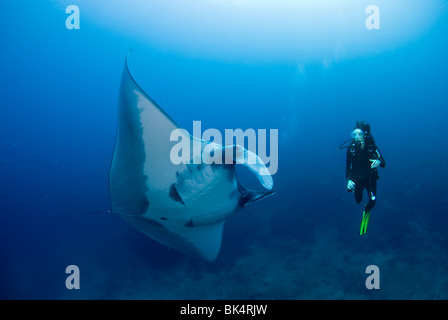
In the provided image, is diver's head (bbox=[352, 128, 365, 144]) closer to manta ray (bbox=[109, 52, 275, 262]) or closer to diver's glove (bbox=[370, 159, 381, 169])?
diver's glove (bbox=[370, 159, 381, 169])

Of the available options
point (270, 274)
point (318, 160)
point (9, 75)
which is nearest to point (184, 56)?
point (9, 75)

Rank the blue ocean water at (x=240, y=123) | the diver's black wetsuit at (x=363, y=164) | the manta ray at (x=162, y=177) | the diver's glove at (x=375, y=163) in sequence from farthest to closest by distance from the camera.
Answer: the blue ocean water at (x=240, y=123), the diver's black wetsuit at (x=363, y=164), the diver's glove at (x=375, y=163), the manta ray at (x=162, y=177)

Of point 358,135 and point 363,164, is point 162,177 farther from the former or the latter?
point 363,164

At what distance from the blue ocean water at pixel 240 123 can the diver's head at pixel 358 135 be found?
4.35m

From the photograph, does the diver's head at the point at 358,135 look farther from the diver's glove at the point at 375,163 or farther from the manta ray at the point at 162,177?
the manta ray at the point at 162,177

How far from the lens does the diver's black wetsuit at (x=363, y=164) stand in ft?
12.0

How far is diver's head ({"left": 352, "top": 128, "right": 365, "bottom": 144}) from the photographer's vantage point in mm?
3580

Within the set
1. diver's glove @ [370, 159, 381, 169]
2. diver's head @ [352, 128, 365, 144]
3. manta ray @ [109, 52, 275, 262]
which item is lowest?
manta ray @ [109, 52, 275, 262]

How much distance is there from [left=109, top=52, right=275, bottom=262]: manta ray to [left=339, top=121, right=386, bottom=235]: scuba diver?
6.42ft

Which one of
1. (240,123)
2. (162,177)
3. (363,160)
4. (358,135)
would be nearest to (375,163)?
(363,160)

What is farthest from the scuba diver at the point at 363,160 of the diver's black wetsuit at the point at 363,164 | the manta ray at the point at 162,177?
the manta ray at the point at 162,177

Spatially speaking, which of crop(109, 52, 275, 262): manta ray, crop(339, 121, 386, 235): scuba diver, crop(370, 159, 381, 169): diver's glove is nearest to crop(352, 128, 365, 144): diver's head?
crop(339, 121, 386, 235): scuba diver

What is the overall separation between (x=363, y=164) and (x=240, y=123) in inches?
1386
